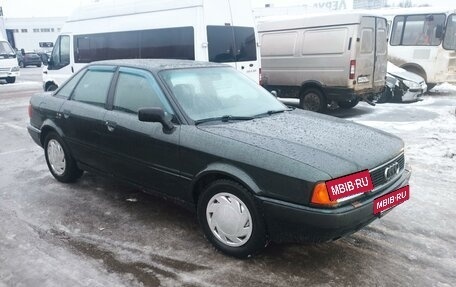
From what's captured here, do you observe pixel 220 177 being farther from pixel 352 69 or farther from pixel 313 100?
pixel 313 100

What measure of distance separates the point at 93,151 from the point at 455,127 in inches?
285

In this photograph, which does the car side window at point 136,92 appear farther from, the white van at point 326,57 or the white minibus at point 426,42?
the white minibus at point 426,42

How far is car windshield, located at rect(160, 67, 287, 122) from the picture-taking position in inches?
148

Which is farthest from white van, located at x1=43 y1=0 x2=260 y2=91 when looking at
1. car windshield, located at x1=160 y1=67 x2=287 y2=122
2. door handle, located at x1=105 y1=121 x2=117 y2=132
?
door handle, located at x1=105 y1=121 x2=117 y2=132

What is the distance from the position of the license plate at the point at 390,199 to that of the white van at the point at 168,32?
5.69 m

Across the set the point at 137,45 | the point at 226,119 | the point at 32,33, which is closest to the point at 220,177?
the point at 226,119

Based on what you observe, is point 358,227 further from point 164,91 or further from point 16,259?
point 16,259

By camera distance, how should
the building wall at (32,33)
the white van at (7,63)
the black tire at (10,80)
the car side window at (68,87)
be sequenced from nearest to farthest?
1. the car side window at (68,87)
2. the white van at (7,63)
3. the black tire at (10,80)
4. the building wall at (32,33)

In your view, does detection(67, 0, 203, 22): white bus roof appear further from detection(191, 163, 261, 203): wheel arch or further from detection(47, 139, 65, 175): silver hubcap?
detection(191, 163, 261, 203): wheel arch

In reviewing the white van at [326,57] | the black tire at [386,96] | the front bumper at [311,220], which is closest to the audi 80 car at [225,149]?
the front bumper at [311,220]

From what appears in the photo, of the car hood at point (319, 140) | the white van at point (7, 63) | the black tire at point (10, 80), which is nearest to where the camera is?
the car hood at point (319, 140)

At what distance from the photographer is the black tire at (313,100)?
34.1 ft

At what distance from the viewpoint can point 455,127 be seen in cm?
842

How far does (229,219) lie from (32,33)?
4962 centimetres
